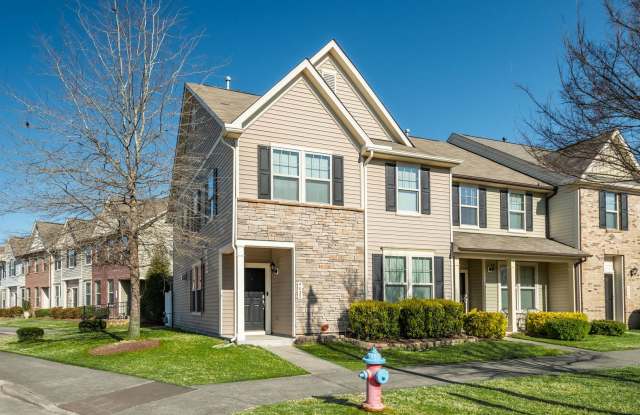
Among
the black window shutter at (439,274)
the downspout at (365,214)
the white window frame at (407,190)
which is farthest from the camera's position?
the black window shutter at (439,274)

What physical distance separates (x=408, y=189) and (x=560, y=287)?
8.95 meters

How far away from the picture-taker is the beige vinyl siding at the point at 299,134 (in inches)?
725

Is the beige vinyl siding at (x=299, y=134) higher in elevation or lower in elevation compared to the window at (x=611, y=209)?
higher

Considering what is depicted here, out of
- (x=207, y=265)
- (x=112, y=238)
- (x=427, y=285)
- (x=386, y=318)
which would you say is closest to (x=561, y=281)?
(x=427, y=285)

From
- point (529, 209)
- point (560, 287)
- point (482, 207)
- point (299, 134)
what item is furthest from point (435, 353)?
point (529, 209)

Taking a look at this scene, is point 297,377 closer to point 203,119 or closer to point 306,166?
point 306,166

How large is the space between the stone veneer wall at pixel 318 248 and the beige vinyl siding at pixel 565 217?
10441 mm

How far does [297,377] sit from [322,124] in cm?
893

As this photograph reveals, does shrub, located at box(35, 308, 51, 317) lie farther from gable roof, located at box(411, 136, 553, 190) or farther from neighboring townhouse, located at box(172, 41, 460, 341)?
gable roof, located at box(411, 136, 553, 190)

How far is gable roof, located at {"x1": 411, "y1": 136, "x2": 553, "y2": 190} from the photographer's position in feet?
80.8

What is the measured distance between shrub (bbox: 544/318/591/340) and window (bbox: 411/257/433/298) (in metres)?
4.64

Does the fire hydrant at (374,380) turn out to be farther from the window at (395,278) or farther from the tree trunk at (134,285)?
the window at (395,278)

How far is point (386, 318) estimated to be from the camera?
18953 mm

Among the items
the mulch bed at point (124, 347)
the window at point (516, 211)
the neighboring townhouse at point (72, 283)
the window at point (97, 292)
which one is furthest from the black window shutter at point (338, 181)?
the window at point (97, 292)
